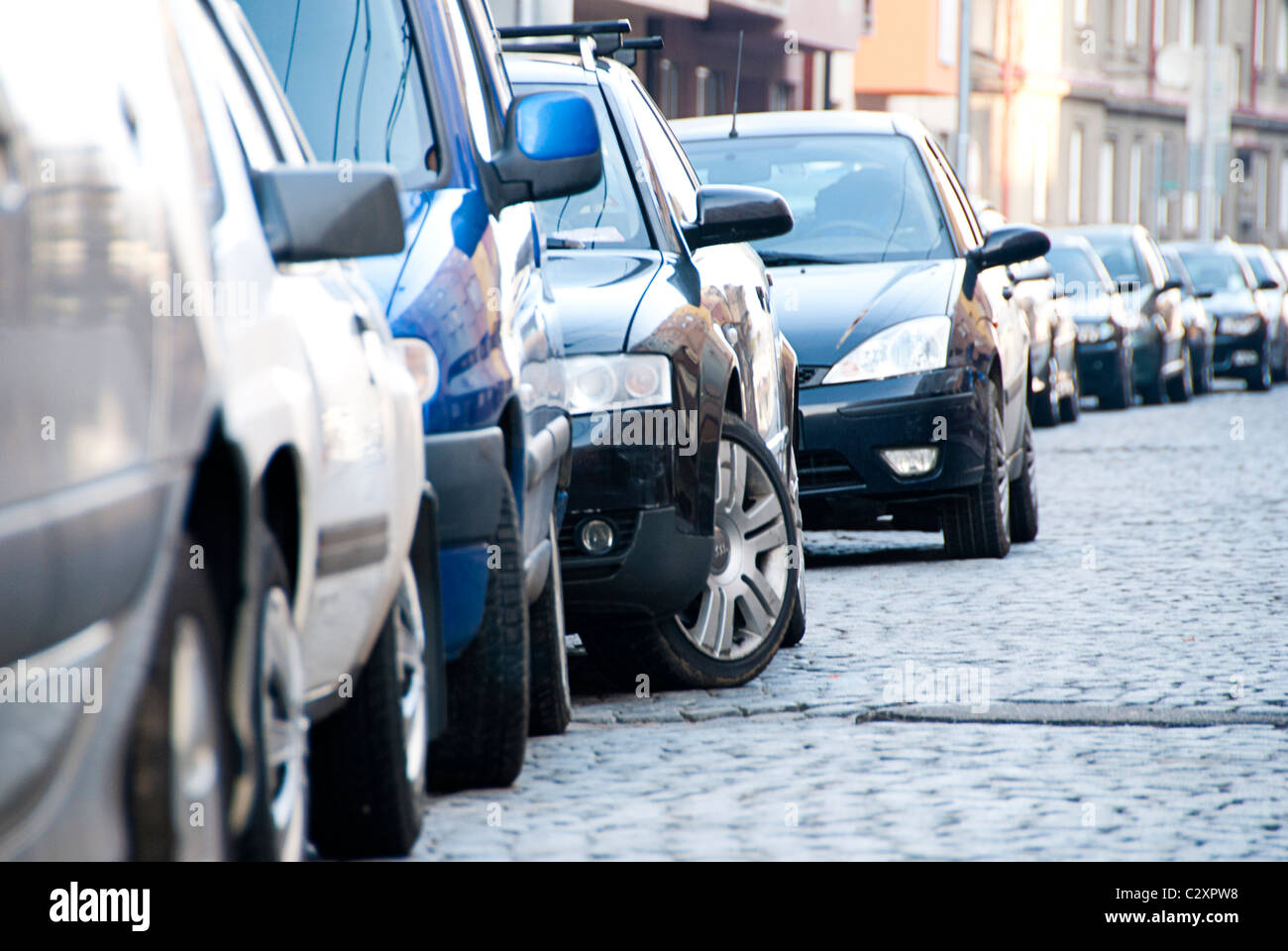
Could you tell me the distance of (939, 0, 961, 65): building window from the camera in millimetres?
46375

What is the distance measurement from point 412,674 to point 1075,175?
53963mm

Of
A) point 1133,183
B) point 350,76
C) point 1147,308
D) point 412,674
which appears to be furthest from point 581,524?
point 1133,183

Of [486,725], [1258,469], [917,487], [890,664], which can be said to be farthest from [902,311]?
[1258,469]

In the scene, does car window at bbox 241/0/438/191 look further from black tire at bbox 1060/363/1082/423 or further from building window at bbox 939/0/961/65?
building window at bbox 939/0/961/65

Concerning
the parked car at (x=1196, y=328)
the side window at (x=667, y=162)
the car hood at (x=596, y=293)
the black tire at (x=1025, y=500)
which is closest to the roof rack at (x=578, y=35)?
the side window at (x=667, y=162)

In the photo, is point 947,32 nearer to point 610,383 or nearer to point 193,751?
point 610,383

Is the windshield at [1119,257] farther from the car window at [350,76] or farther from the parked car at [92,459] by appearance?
the parked car at [92,459]

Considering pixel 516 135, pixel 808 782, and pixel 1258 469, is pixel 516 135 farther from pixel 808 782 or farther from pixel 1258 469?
pixel 1258 469

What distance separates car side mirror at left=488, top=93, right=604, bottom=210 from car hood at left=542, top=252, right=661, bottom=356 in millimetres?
612

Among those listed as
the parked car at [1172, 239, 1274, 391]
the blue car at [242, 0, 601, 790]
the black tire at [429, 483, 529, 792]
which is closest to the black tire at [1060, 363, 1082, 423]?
the parked car at [1172, 239, 1274, 391]

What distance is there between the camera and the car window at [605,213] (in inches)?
302

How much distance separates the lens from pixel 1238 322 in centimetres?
3372

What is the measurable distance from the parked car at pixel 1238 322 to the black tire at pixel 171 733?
101ft

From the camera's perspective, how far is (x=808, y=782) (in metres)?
5.78
